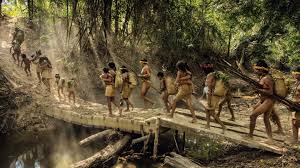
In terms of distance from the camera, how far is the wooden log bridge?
838 cm

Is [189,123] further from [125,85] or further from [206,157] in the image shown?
[125,85]

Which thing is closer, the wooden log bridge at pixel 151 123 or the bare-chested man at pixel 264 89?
the bare-chested man at pixel 264 89

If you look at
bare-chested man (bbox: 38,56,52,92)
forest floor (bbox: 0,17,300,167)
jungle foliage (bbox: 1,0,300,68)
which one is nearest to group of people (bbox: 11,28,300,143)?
forest floor (bbox: 0,17,300,167)

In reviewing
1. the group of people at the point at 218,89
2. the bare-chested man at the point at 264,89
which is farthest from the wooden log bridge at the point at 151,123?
the bare-chested man at the point at 264,89

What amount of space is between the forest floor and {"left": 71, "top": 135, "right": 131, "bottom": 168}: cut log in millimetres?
2546

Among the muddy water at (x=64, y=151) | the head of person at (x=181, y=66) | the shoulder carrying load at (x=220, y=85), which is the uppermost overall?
the head of person at (x=181, y=66)

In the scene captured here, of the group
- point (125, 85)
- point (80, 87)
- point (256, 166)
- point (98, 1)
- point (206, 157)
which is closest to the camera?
point (256, 166)

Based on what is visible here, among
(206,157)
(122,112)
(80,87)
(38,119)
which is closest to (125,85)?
(122,112)

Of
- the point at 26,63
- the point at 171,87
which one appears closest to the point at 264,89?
the point at 171,87

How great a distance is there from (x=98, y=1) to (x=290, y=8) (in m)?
5.24

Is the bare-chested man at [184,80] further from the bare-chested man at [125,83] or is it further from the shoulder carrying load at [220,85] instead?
the bare-chested man at [125,83]

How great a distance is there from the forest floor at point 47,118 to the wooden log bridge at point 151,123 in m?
0.31

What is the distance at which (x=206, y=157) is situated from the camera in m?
9.56

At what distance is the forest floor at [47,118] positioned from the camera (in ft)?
25.7
